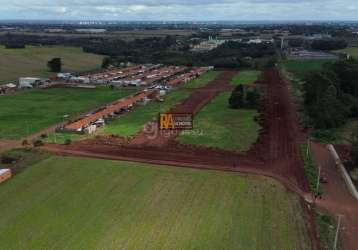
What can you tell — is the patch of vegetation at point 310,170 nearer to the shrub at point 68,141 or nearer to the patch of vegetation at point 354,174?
the patch of vegetation at point 354,174

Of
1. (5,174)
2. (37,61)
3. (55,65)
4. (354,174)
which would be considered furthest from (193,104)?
(37,61)

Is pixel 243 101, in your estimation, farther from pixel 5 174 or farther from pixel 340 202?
pixel 5 174

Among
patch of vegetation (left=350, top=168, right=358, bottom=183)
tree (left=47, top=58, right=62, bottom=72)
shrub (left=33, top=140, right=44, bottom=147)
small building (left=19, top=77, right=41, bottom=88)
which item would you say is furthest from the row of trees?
tree (left=47, top=58, right=62, bottom=72)

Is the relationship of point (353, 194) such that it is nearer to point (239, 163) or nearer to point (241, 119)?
point (239, 163)

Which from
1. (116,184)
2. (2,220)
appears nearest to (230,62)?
(116,184)

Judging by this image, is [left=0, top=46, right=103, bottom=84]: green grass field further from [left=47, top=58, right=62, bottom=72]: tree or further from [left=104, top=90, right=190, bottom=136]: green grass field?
[left=104, top=90, right=190, bottom=136]: green grass field

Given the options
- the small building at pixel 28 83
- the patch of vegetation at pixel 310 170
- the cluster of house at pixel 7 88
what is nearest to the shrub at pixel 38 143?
the patch of vegetation at pixel 310 170
